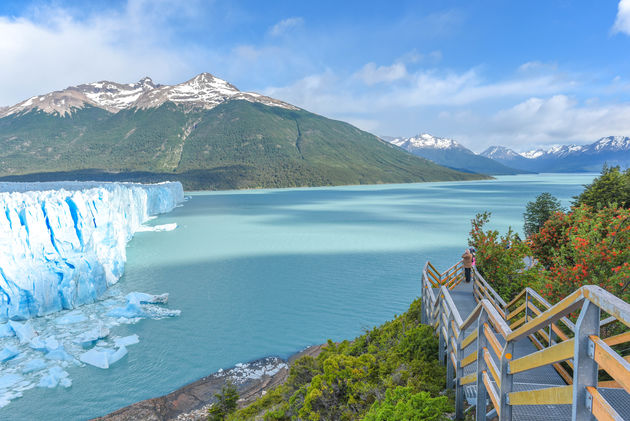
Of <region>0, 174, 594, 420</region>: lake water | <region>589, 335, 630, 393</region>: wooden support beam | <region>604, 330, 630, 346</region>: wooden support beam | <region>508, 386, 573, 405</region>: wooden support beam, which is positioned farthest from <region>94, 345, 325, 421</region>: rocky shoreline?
<region>589, 335, 630, 393</region>: wooden support beam

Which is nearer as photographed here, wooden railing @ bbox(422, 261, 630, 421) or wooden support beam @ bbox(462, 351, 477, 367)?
wooden railing @ bbox(422, 261, 630, 421)

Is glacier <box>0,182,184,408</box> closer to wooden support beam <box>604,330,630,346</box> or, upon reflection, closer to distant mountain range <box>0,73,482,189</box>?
wooden support beam <box>604,330,630,346</box>

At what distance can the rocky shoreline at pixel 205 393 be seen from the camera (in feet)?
28.8

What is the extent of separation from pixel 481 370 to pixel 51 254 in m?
18.1

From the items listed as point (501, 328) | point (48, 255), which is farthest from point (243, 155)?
point (501, 328)

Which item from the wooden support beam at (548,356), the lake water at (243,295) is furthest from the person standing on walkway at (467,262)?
the wooden support beam at (548,356)

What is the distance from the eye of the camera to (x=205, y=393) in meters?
9.77

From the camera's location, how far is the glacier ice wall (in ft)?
45.5

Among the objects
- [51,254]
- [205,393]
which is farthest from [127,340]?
[51,254]

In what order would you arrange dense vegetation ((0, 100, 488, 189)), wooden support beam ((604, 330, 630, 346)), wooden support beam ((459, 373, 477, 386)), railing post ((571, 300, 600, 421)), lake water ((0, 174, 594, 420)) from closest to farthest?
railing post ((571, 300, 600, 421))
wooden support beam ((604, 330, 630, 346))
wooden support beam ((459, 373, 477, 386))
lake water ((0, 174, 594, 420))
dense vegetation ((0, 100, 488, 189))

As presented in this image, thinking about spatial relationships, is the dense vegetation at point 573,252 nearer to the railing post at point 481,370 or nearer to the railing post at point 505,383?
the railing post at point 481,370

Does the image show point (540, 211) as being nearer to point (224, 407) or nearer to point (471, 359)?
point (224, 407)

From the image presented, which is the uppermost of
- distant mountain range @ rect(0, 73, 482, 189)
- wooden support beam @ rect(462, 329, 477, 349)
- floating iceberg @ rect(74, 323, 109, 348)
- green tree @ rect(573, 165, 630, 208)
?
distant mountain range @ rect(0, 73, 482, 189)

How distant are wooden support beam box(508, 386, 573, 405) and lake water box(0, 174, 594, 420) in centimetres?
724
